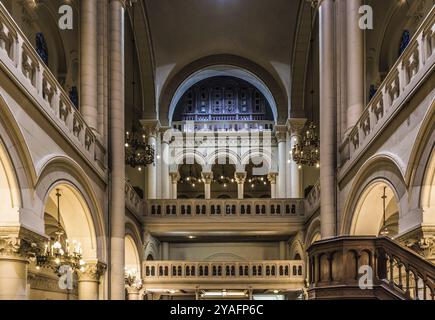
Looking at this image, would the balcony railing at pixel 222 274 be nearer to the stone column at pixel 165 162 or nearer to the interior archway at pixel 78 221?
the stone column at pixel 165 162

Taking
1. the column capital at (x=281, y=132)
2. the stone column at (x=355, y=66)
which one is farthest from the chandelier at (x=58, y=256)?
the column capital at (x=281, y=132)

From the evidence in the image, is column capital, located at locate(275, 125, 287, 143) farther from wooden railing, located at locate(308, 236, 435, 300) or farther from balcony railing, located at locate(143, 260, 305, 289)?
wooden railing, located at locate(308, 236, 435, 300)

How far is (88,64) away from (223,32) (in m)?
11.7

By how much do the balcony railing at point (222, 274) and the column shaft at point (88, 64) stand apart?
7.82 m

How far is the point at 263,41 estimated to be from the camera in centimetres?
2544

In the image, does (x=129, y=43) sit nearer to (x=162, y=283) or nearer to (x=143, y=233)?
(x=143, y=233)

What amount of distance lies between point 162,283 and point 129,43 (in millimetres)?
9552

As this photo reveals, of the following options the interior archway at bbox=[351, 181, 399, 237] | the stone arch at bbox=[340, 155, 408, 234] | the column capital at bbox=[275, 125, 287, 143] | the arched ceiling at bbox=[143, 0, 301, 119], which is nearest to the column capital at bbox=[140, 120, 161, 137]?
the arched ceiling at bbox=[143, 0, 301, 119]

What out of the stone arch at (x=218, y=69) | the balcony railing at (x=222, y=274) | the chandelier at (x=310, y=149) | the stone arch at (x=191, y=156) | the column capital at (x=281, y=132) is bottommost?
the balcony railing at (x=222, y=274)

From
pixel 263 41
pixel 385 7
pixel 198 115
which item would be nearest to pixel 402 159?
pixel 385 7

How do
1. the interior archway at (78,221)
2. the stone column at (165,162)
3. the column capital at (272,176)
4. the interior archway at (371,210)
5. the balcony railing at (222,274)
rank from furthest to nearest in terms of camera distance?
the column capital at (272,176), the stone column at (165,162), the balcony railing at (222,274), the interior archway at (78,221), the interior archway at (371,210)

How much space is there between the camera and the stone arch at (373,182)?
1027 centimetres

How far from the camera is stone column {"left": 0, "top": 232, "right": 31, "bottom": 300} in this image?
908 cm

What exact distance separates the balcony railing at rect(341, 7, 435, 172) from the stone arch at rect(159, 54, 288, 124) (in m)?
12.4
